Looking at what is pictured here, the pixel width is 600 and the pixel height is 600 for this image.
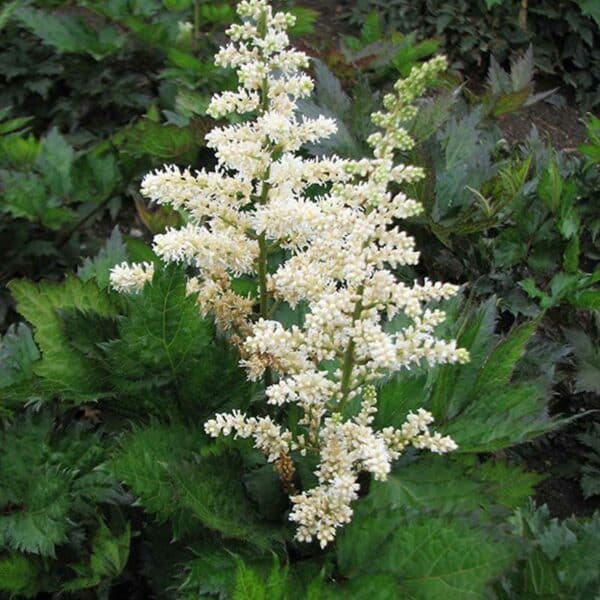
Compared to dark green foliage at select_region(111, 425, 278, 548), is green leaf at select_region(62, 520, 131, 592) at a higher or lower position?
lower

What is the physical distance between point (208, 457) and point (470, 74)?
3.94m

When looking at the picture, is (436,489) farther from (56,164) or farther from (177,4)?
(177,4)

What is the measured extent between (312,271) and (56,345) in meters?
0.69

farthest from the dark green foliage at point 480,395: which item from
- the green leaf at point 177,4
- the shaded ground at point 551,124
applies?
the shaded ground at point 551,124

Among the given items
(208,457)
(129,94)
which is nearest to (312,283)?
(208,457)

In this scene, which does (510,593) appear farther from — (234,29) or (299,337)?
(234,29)

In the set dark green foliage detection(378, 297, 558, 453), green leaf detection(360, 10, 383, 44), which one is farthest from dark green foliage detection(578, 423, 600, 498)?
green leaf detection(360, 10, 383, 44)

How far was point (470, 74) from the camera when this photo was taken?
501cm

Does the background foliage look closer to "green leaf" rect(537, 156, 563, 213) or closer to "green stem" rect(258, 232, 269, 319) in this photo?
"green leaf" rect(537, 156, 563, 213)

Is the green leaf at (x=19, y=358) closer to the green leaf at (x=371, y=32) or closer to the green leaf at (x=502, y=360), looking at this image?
the green leaf at (x=502, y=360)

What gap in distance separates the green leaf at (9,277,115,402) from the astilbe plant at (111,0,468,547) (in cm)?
20

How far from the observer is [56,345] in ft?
6.08

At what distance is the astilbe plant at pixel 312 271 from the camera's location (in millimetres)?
1362

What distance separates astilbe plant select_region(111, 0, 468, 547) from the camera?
1.36 m
